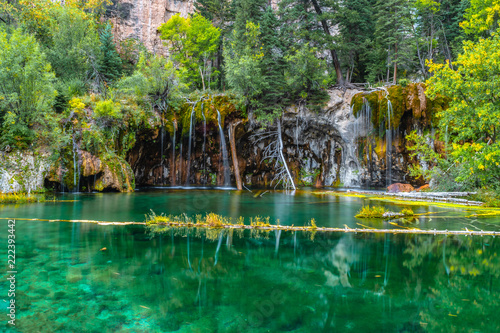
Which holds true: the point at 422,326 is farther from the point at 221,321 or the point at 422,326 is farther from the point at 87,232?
the point at 87,232

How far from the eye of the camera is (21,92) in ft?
62.3

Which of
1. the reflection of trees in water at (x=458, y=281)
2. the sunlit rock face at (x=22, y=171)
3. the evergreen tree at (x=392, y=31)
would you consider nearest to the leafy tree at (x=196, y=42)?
the evergreen tree at (x=392, y=31)

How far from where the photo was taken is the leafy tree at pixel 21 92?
1844 cm

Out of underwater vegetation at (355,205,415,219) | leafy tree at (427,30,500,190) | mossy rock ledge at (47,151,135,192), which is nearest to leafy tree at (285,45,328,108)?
leafy tree at (427,30,500,190)

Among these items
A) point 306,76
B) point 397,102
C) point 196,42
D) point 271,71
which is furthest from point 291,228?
point 196,42

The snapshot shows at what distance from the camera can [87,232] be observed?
8.61 m

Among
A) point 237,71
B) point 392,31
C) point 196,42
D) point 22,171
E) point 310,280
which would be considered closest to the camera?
Answer: point 310,280

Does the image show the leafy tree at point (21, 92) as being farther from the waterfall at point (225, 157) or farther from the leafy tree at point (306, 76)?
the leafy tree at point (306, 76)

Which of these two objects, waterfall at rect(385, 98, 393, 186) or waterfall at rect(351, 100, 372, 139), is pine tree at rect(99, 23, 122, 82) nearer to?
waterfall at rect(351, 100, 372, 139)

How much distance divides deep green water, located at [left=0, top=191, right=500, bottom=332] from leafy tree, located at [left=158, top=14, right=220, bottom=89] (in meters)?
26.5

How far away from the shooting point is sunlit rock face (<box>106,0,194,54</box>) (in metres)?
42.0

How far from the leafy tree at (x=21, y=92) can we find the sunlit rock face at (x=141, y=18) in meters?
24.0

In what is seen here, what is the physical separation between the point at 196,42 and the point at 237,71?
13087 mm

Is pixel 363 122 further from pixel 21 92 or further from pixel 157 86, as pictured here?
pixel 21 92
